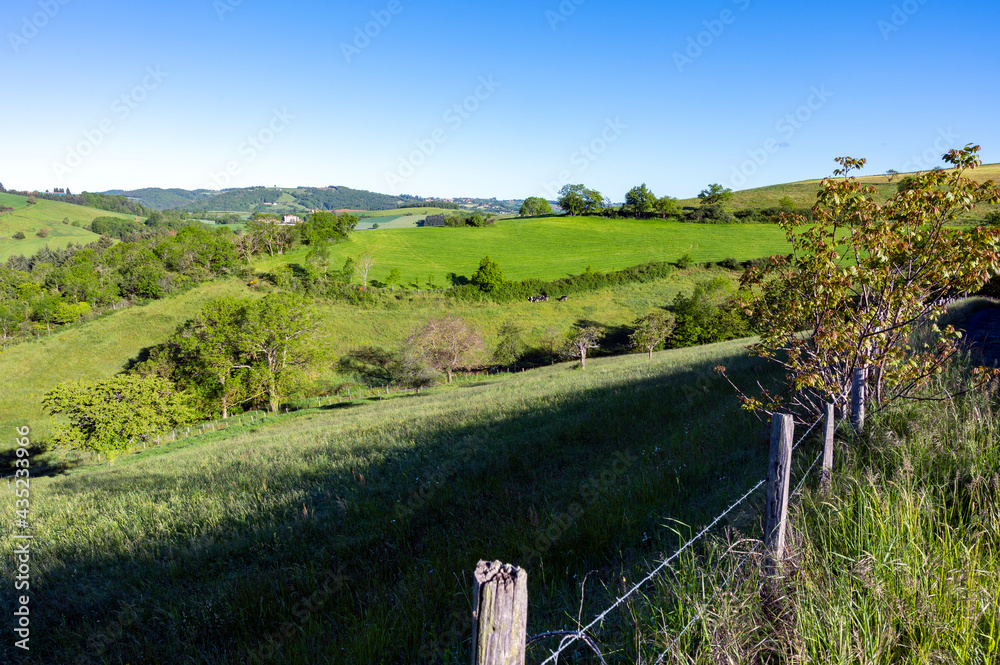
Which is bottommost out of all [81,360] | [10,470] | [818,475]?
[10,470]

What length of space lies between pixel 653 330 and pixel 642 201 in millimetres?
63301

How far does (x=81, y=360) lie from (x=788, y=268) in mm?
63311

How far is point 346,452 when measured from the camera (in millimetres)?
10867

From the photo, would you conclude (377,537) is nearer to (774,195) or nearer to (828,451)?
(828,451)

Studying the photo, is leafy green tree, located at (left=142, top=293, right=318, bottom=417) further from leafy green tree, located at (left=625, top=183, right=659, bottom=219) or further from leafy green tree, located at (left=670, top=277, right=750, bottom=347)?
leafy green tree, located at (left=625, top=183, right=659, bottom=219)

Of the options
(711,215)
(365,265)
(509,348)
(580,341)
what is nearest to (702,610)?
(580,341)

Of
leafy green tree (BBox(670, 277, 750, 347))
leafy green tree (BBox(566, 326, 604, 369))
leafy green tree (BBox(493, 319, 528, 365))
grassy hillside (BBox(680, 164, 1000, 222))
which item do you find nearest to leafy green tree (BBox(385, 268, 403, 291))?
leafy green tree (BBox(493, 319, 528, 365))

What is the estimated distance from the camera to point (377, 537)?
6.09 metres

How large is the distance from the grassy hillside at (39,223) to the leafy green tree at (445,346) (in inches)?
4546

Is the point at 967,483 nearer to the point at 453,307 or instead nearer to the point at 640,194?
the point at 453,307

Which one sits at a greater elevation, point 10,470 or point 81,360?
point 81,360

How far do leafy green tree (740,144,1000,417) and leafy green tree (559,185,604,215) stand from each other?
111510 mm

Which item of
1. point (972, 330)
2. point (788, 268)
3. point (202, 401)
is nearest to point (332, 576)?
point (788, 268)

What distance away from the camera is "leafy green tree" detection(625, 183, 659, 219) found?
10086 centimetres
